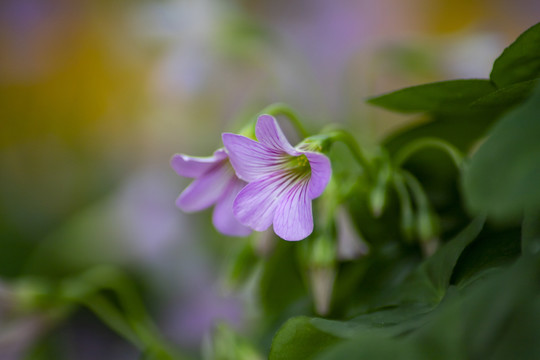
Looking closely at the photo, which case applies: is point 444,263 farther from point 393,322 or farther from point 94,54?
point 94,54

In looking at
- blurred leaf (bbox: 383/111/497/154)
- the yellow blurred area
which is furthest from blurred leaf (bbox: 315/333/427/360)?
the yellow blurred area

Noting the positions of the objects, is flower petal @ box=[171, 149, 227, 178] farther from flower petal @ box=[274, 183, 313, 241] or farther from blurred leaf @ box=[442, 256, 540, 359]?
blurred leaf @ box=[442, 256, 540, 359]

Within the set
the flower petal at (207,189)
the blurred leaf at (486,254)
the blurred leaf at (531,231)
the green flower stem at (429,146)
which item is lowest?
the blurred leaf at (486,254)

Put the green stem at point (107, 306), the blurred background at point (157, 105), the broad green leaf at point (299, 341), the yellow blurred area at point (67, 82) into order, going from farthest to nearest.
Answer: the yellow blurred area at point (67, 82) → the blurred background at point (157, 105) → the green stem at point (107, 306) → the broad green leaf at point (299, 341)

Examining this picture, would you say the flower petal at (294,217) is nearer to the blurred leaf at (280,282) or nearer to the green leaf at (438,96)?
the green leaf at (438,96)

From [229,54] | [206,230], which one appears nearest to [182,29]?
[229,54]

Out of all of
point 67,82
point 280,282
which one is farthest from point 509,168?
point 67,82

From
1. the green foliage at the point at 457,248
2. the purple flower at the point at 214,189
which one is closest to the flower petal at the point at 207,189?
the purple flower at the point at 214,189
